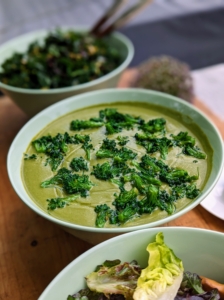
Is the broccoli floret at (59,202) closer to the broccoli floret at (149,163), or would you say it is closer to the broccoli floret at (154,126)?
the broccoli floret at (149,163)

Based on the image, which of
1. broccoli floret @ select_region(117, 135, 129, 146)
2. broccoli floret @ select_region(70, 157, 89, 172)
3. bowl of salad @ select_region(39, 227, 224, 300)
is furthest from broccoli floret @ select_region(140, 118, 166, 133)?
bowl of salad @ select_region(39, 227, 224, 300)

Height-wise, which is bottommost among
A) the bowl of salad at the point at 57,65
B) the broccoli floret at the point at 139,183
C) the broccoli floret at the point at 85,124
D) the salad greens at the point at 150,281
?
the salad greens at the point at 150,281

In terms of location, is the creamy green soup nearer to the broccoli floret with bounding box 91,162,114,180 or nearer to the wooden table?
the broccoli floret with bounding box 91,162,114,180

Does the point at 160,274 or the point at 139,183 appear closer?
the point at 160,274

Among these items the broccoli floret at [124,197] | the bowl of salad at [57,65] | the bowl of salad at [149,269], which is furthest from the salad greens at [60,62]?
the bowl of salad at [149,269]

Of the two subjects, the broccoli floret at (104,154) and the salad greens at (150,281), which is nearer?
the salad greens at (150,281)

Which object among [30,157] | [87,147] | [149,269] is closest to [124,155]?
[87,147]

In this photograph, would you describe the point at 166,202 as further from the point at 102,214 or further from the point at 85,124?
the point at 85,124

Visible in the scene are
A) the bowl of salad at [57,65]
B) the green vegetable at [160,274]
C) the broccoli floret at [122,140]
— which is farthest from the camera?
the bowl of salad at [57,65]
